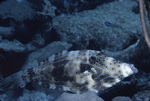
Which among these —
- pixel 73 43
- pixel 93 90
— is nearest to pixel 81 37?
pixel 73 43

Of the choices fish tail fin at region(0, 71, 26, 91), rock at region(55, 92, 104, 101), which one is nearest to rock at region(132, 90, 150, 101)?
rock at region(55, 92, 104, 101)

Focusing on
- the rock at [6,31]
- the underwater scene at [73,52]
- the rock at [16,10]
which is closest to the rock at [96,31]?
the underwater scene at [73,52]

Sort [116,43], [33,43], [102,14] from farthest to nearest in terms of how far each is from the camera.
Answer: [102,14]
[33,43]
[116,43]

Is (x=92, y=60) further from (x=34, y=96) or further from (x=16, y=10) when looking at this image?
(x=16, y=10)

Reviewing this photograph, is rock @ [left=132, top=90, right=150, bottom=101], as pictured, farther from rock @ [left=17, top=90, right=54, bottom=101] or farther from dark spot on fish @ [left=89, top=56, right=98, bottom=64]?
rock @ [left=17, top=90, right=54, bottom=101]

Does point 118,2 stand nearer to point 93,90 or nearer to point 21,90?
point 93,90

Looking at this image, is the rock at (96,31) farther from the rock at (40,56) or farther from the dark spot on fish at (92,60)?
the dark spot on fish at (92,60)

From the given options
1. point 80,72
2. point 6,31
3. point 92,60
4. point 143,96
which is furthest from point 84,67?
point 6,31
